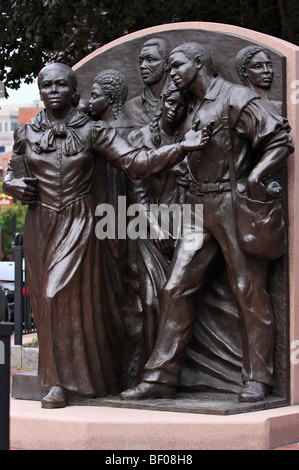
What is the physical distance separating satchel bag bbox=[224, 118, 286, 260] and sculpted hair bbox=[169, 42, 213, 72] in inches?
21.9

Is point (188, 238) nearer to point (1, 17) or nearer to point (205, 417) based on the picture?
point (205, 417)

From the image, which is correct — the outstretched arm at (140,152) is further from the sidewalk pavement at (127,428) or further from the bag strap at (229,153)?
the sidewalk pavement at (127,428)

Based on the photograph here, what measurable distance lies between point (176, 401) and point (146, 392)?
Result: 237 millimetres

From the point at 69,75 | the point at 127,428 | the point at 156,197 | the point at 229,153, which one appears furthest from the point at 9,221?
the point at 127,428

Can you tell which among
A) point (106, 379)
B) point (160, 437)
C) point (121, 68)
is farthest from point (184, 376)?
point (121, 68)

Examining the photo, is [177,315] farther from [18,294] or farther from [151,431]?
[18,294]

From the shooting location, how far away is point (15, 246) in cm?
1407

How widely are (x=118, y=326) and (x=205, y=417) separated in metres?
1.42

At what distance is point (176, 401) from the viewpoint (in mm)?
7895

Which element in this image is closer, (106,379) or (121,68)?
(106,379)

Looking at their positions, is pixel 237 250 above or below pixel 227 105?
below

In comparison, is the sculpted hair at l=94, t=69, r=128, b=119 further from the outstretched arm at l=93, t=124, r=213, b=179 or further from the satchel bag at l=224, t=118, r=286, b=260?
the satchel bag at l=224, t=118, r=286, b=260

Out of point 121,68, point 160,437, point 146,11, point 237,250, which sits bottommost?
point 160,437

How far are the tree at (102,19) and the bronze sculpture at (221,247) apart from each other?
5526mm
